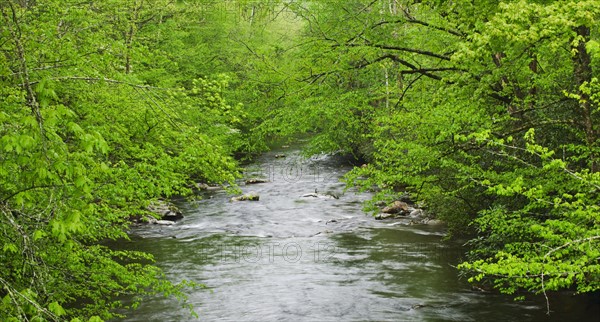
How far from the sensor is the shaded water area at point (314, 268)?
1203cm

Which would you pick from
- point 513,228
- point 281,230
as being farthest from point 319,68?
point 281,230

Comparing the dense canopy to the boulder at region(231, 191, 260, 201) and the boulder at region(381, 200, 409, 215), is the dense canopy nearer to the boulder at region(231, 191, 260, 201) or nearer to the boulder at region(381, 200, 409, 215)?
the boulder at region(381, 200, 409, 215)

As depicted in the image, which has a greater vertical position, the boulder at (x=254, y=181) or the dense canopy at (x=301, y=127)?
the dense canopy at (x=301, y=127)

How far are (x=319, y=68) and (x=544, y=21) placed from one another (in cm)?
620

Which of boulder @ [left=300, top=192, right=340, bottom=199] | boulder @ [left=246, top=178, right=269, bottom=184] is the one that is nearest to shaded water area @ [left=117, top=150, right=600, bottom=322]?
boulder @ [left=300, top=192, right=340, bottom=199]

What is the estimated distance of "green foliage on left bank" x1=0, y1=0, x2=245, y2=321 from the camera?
407 centimetres

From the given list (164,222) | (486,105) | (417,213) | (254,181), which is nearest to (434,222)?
(417,213)

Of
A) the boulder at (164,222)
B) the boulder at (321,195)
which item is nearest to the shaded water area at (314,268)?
the boulder at (164,222)

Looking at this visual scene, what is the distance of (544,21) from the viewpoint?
7.00 meters

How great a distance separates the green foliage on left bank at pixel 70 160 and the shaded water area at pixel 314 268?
3945mm

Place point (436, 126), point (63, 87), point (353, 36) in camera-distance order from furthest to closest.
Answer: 1. point (353, 36)
2. point (436, 126)
3. point (63, 87)

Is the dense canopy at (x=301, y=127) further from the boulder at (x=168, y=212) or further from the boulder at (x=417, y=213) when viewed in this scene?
the boulder at (x=168, y=212)

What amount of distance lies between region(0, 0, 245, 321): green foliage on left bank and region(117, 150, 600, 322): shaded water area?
12.9 feet

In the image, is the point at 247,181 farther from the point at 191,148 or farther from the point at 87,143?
the point at 87,143
